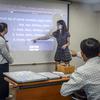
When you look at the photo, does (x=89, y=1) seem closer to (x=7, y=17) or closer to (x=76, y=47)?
(x=76, y=47)

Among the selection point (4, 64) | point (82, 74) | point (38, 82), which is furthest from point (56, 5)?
point (82, 74)

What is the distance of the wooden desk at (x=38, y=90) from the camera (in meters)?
2.38

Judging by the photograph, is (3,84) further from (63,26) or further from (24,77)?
(63,26)

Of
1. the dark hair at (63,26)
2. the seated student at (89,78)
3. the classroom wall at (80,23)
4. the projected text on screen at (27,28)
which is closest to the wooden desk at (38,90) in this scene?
the seated student at (89,78)

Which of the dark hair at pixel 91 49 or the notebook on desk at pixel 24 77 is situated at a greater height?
the dark hair at pixel 91 49

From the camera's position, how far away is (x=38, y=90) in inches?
96.8

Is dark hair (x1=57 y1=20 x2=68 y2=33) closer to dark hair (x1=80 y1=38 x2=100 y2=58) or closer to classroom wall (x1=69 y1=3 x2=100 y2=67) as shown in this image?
classroom wall (x1=69 y1=3 x2=100 y2=67)

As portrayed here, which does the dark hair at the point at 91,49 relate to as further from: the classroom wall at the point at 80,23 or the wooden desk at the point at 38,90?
the classroom wall at the point at 80,23

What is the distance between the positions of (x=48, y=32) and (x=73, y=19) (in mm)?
900

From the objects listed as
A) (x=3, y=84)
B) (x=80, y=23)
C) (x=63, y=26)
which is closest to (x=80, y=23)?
(x=80, y=23)

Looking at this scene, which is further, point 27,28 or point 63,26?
point 63,26

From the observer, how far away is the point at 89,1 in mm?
5734

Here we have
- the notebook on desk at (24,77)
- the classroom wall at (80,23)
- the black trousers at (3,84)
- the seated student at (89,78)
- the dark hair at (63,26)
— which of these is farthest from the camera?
the classroom wall at (80,23)

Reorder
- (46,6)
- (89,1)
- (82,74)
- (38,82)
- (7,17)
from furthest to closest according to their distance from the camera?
1. (89,1)
2. (46,6)
3. (7,17)
4. (38,82)
5. (82,74)
